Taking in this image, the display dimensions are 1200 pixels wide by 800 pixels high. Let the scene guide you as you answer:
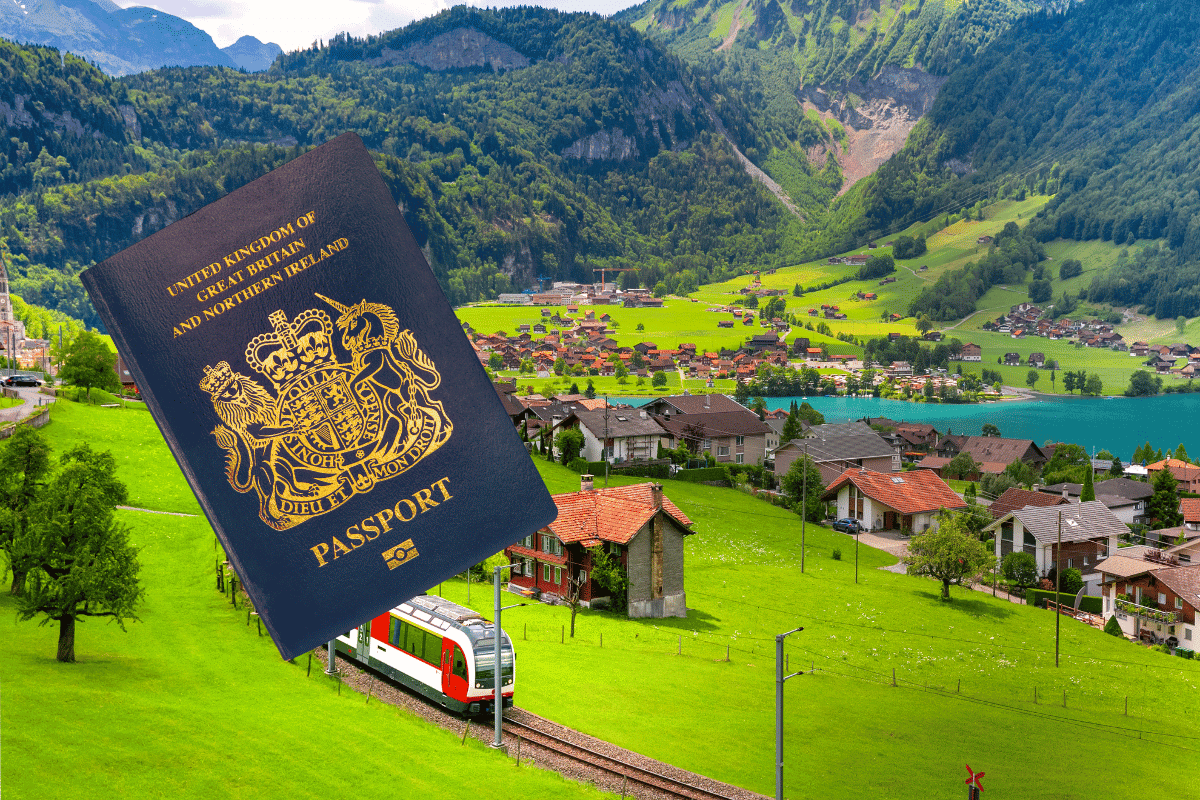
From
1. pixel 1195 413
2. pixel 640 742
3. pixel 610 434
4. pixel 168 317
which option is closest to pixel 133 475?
pixel 640 742

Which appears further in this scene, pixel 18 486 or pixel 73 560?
pixel 18 486

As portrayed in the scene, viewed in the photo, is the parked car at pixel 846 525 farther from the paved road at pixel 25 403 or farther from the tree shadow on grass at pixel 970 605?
the paved road at pixel 25 403

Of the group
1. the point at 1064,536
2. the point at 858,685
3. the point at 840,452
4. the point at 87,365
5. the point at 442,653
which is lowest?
the point at 858,685

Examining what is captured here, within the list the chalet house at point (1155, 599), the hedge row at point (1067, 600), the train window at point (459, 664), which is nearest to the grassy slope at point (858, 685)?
the hedge row at point (1067, 600)

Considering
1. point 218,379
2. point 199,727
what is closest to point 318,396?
point 218,379

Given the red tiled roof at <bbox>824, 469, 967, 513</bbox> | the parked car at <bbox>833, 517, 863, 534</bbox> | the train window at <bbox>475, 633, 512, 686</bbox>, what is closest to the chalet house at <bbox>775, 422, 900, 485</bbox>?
the red tiled roof at <bbox>824, 469, 967, 513</bbox>

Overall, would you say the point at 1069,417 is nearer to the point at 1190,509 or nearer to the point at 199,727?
the point at 1190,509
